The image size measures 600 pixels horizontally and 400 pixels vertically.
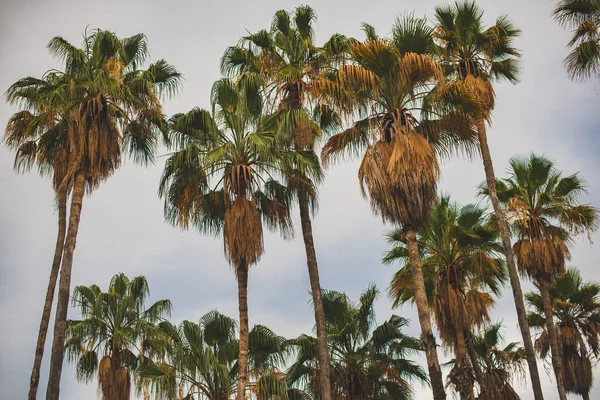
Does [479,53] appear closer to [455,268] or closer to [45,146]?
[455,268]

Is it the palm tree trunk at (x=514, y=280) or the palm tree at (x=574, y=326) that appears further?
the palm tree at (x=574, y=326)

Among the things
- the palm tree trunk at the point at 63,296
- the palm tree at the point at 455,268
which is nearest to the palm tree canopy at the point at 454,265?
the palm tree at the point at 455,268

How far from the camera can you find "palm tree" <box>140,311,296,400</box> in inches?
779

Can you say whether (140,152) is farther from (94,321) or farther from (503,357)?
(503,357)

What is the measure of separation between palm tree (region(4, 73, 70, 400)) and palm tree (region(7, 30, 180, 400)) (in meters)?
0.33

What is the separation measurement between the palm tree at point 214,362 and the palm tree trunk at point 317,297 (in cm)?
139

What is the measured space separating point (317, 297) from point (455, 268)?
613 centimetres

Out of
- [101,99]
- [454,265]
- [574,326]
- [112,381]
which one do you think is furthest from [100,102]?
[574,326]

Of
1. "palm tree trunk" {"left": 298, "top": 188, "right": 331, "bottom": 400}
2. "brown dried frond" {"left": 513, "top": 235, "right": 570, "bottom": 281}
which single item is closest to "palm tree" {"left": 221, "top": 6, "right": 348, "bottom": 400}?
"palm tree trunk" {"left": 298, "top": 188, "right": 331, "bottom": 400}

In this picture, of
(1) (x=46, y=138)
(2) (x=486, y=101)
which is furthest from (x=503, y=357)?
(1) (x=46, y=138)

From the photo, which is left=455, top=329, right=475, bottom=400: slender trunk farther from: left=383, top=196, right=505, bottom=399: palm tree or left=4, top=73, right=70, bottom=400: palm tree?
left=4, top=73, right=70, bottom=400: palm tree

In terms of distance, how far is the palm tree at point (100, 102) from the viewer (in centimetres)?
2027

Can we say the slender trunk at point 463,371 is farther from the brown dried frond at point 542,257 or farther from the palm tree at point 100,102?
the palm tree at point 100,102

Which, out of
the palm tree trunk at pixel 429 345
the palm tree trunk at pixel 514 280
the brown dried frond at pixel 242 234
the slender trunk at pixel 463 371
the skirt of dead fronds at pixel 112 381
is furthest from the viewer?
the skirt of dead fronds at pixel 112 381
